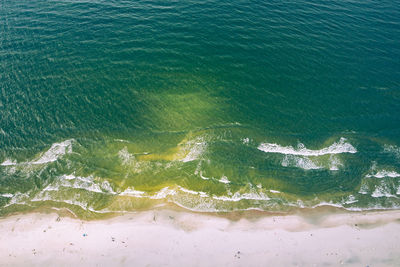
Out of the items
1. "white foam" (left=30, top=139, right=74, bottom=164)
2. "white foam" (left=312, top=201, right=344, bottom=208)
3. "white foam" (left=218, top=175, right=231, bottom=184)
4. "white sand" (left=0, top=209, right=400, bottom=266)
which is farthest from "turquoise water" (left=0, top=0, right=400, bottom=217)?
"white sand" (left=0, top=209, right=400, bottom=266)

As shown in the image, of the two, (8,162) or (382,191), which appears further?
(8,162)

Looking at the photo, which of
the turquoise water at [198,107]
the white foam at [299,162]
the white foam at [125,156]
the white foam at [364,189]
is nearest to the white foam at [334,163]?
the turquoise water at [198,107]

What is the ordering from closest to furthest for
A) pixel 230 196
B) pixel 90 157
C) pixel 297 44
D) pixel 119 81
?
pixel 230 196 → pixel 90 157 → pixel 119 81 → pixel 297 44

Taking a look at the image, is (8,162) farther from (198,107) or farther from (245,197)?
(245,197)

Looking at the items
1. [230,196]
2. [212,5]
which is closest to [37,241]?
[230,196]

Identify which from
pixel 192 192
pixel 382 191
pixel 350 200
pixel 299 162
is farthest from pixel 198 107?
pixel 382 191

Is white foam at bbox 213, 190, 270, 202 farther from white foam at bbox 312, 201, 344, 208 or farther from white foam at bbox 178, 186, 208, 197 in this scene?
white foam at bbox 312, 201, 344, 208

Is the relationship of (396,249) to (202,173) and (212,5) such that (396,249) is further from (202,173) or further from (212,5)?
(212,5)
